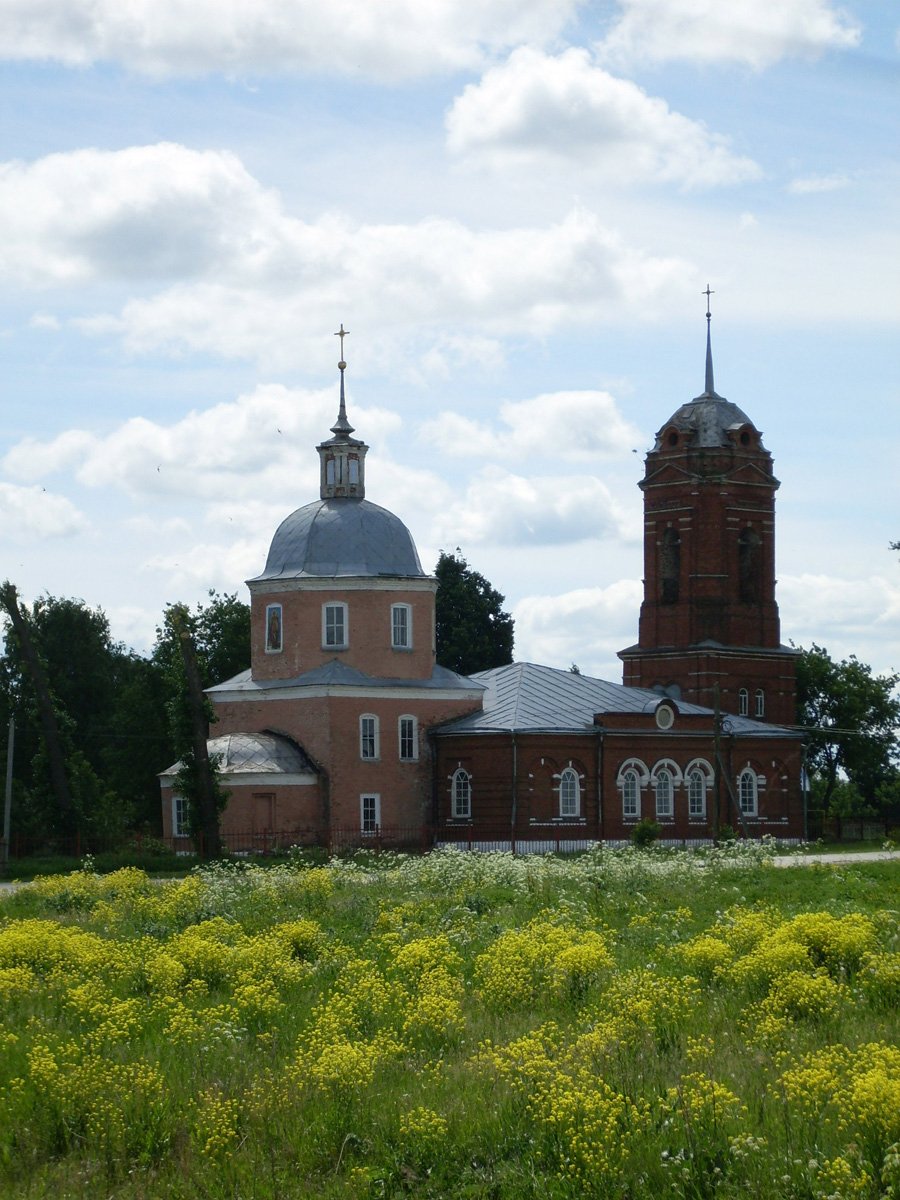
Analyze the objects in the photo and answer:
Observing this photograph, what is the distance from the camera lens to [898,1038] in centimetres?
1470

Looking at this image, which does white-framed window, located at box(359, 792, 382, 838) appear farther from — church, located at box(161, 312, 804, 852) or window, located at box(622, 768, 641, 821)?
window, located at box(622, 768, 641, 821)

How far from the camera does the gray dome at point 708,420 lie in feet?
212

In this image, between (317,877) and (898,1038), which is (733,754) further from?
(898,1038)

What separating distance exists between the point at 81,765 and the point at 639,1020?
35.9 m

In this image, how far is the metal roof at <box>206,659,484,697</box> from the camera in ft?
170

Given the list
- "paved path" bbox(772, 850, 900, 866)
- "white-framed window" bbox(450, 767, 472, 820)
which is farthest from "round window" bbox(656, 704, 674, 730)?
"paved path" bbox(772, 850, 900, 866)

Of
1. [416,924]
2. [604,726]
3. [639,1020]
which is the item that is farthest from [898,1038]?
[604,726]

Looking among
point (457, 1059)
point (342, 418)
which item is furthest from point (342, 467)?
point (457, 1059)

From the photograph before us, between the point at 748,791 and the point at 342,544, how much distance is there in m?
16.2

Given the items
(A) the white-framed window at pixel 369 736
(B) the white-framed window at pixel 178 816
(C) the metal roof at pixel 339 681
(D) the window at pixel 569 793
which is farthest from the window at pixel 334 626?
(D) the window at pixel 569 793

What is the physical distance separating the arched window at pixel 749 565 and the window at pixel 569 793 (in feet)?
46.1

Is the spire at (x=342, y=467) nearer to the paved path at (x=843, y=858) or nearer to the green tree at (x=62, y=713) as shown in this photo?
Answer: the green tree at (x=62, y=713)

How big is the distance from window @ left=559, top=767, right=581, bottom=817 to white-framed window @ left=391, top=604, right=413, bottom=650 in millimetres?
6065

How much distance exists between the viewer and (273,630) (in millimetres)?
53656
